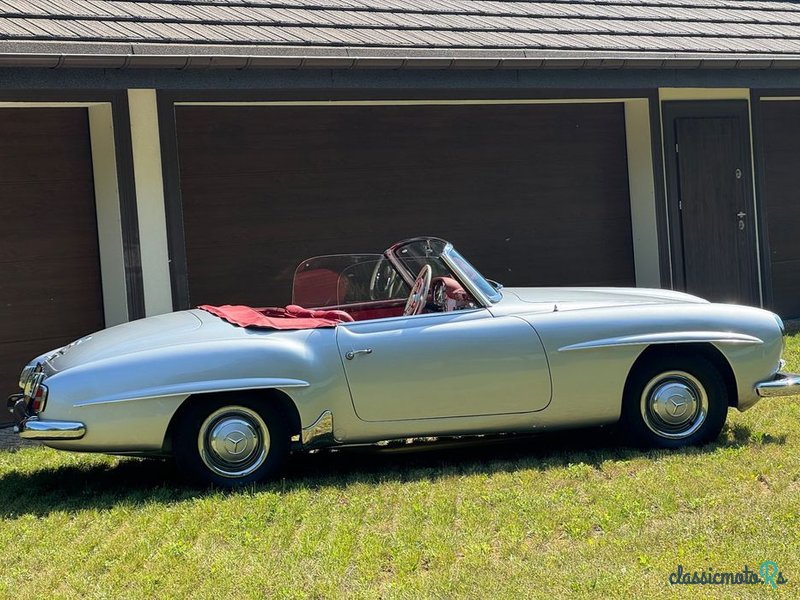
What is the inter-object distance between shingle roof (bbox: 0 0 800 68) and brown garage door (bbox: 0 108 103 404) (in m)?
0.99

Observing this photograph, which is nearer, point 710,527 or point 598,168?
point 710,527

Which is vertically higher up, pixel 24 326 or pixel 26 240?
pixel 26 240

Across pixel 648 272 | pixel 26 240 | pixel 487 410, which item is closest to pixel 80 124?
pixel 26 240

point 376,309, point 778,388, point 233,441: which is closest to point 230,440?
point 233,441

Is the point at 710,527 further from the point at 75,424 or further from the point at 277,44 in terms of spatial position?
the point at 277,44

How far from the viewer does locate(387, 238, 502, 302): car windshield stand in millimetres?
6453

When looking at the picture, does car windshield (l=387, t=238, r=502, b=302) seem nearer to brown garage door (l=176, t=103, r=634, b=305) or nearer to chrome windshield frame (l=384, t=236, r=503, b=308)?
chrome windshield frame (l=384, t=236, r=503, b=308)

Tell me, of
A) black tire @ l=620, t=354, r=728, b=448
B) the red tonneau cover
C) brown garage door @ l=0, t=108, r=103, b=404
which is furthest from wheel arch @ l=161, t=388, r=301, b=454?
brown garage door @ l=0, t=108, r=103, b=404

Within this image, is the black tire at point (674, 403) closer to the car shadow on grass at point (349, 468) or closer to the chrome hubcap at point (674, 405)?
the chrome hubcap at point (674, 405)

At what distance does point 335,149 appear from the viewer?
10023 millimetres

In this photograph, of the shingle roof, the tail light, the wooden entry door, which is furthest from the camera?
the wooden entry door

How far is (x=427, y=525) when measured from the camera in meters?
5.07

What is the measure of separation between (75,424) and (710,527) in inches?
120

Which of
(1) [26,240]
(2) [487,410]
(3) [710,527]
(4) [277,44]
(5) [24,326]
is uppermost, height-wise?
(4) [277,44]
